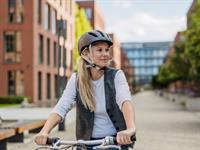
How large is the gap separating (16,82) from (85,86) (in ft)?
148

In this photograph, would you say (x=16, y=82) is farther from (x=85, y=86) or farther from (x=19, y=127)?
(x=85, y=86)

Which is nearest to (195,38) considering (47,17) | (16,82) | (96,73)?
(96,73)

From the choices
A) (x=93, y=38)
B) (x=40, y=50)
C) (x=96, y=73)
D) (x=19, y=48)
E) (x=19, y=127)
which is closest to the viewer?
(x=93, y=38)

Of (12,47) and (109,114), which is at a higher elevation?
(12,47)

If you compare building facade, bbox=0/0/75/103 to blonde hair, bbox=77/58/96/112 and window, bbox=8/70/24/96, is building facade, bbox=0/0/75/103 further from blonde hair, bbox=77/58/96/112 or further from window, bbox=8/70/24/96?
blonde hair, bbox=77/58/96/112

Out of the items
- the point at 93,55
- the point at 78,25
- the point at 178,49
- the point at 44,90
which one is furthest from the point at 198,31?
the point at 78,25

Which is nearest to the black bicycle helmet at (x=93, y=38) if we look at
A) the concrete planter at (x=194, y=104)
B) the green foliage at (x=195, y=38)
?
the green foliage at (x=195, y=38)

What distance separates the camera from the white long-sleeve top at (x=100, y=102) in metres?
4.05

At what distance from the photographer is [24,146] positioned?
14.4 m

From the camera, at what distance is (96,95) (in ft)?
13.6

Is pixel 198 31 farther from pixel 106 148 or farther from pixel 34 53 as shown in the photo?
pixel 34 53

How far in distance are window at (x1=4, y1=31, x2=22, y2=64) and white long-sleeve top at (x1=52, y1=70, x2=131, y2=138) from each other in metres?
44.8

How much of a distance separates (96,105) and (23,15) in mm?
45052

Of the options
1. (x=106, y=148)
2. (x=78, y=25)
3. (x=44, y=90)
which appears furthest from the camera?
(x=78, y=25)
